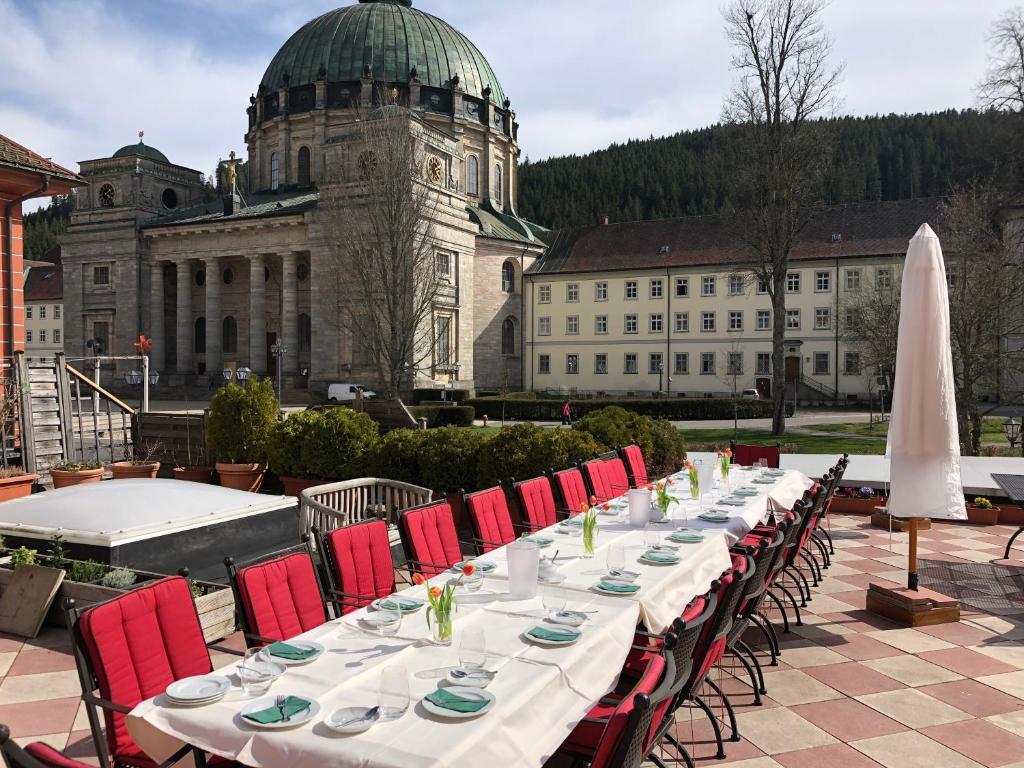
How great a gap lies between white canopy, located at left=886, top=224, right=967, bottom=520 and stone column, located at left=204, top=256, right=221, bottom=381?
151 ft

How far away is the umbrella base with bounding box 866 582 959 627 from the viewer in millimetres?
6656

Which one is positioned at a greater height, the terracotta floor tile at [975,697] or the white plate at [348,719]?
the white plate at [348,719]

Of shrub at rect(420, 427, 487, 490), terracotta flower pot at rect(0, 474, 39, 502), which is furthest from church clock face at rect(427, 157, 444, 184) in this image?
terracotta flower pot at rect(0, 474, 39, 502)

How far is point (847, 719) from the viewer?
4.75m

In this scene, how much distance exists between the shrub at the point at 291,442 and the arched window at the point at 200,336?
42.0 meters

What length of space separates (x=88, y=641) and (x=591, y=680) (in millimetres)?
2117

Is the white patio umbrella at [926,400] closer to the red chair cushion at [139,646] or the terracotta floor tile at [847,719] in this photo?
the terracotta floor tile at [847,719]

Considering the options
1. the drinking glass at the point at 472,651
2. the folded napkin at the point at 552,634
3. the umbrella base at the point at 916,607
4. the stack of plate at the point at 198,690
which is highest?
the drinking glass at the point at 472,651

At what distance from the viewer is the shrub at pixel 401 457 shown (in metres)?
10.5

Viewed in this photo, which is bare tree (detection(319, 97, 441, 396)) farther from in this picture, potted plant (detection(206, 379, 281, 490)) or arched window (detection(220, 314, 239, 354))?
arched window (detection(220, 314, 239, 354))

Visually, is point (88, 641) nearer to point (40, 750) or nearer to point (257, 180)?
point (40, 750)

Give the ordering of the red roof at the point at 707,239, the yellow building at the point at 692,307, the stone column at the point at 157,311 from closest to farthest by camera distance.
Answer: the red roof at the point at 707,239
the yellow building at the point at 692,307
the stone column at the point at 157,311

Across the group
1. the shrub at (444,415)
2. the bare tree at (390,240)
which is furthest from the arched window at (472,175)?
the bare tree at (390,240)

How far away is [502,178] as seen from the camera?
56.5 meters
